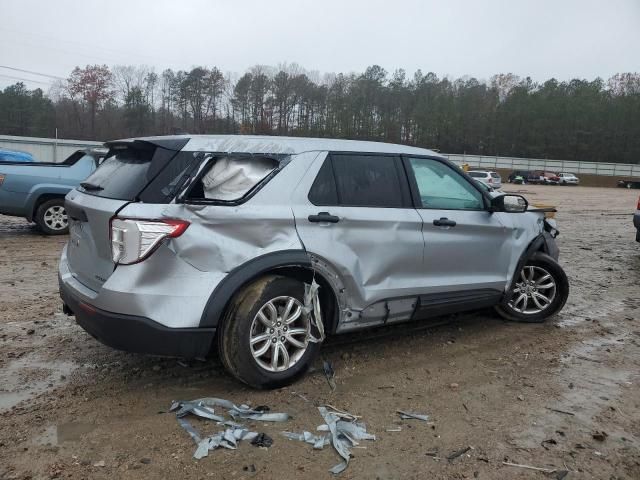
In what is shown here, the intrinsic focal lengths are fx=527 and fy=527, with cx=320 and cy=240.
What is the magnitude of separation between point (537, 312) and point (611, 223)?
12807 millimetres

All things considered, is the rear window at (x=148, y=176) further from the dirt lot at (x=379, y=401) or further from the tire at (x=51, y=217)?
the tire at (x=51, y=217)

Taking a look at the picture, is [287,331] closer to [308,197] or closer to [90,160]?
[308,197]

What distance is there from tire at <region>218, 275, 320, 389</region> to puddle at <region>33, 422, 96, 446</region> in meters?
0.90

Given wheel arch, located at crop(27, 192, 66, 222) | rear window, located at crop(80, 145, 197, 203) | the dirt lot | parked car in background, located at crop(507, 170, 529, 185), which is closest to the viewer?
the dirt lot

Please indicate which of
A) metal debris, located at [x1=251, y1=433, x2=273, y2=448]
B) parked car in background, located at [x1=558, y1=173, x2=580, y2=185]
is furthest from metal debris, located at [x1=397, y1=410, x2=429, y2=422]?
parked car in background, located at [x1=558, y1=173, x2=580, y2=185]

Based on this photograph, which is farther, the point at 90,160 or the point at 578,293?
the point at 90,160

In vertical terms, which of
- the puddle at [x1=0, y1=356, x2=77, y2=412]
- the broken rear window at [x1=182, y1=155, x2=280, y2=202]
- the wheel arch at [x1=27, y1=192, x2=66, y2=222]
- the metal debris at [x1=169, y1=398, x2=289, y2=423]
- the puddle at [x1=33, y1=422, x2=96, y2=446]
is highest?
the broken rear window at [x1=182, y1=155, x2=280, y2=202]

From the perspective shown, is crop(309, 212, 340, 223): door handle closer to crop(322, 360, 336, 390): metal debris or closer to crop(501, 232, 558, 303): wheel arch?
crop(322, 360, 336, 390): metal debris

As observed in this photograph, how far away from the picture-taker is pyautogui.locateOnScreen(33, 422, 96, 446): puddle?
298 centimetres

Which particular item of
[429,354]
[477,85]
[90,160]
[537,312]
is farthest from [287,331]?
[477,85]

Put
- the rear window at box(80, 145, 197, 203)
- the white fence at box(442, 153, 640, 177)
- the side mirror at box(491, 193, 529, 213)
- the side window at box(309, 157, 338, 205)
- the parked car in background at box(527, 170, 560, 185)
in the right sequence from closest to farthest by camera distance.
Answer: the rear window at box(80, 145, 197, 203) → the side window at box(309, 157, 338, 205) → the side mirror at box(491, 193, 529, 213) → the parked car in background at box(527, 170, 560, 185) → the white fence at box(442, 153, 640, 177)

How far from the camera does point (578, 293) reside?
22.1 feet

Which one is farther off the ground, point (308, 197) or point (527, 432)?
point (308, 197)

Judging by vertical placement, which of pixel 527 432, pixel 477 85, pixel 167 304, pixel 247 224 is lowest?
pixel 527 432
